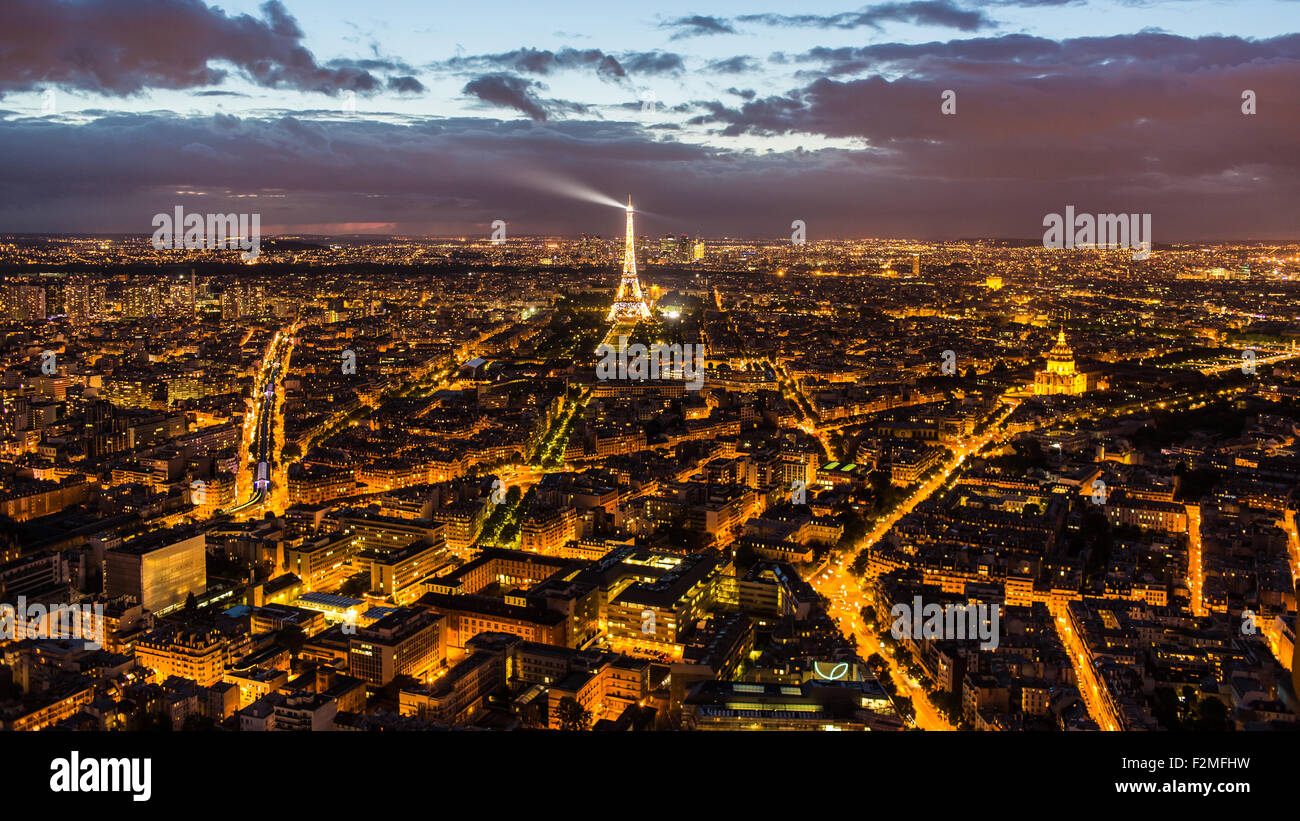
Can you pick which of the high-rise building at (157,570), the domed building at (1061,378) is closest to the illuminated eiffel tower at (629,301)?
the domed building at (1061,378)

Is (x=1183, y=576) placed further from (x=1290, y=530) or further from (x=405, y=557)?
(x=405, y=557)

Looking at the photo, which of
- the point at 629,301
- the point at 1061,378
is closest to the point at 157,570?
the point at 1061,378

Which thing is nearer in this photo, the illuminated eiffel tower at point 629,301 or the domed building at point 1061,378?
the domed building at point 1061,378

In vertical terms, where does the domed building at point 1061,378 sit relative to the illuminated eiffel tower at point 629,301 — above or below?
below

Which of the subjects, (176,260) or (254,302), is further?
(176,260)

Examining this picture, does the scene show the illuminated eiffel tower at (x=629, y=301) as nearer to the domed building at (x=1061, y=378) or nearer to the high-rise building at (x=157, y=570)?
the domed building at (x=1061, y=378)

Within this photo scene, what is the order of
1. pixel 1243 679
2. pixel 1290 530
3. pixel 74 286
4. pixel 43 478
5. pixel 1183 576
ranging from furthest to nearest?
Result: 1. pixel 74 286
2. pixel 43 478
3. pixel 1290 530
4. pixel 1183 576
5. pixel 1243 679

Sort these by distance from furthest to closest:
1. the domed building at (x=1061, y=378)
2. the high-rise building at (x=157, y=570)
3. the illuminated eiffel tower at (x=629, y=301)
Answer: the illuminated eiffel tower at (x=629, y=301) < the domed building at (x=1061, y=378) < the high-rise building at (x=157, y=570)

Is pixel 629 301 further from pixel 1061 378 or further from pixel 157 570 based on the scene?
pixel 157 570
